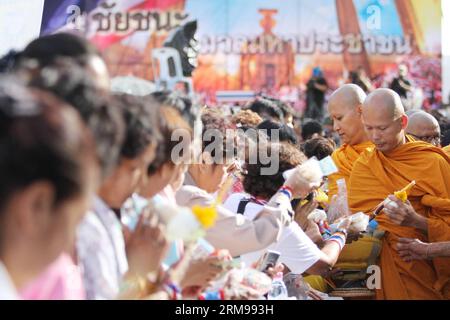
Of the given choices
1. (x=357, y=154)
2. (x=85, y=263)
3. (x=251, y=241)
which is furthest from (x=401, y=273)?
(x=85, y=263)

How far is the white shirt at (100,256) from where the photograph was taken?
2709 mm

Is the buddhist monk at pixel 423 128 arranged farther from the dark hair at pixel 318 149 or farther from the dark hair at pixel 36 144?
the dark hair at pixel 36 144

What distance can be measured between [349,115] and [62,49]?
3752 millimetres

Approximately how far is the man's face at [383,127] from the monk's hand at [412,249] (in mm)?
609

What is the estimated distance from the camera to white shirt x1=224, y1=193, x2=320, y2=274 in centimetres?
412

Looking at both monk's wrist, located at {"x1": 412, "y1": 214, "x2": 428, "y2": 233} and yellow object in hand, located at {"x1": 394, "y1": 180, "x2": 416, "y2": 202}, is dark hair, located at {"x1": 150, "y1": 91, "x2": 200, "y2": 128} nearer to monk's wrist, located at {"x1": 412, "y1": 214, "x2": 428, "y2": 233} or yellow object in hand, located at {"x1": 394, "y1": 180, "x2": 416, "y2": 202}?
yellow object in hand, located at {"x1": 394, "y1": 180, "x2": 416, "y2": 202}

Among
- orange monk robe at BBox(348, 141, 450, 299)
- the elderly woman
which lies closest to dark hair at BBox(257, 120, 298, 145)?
orange monk robe at BBox(348, 141, 450, 299)

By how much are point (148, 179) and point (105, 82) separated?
769mm

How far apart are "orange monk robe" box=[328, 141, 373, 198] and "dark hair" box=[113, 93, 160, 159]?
131 inches

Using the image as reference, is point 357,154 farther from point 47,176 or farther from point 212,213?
point 47,176

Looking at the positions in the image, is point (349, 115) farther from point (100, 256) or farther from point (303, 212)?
point (100, 256)
